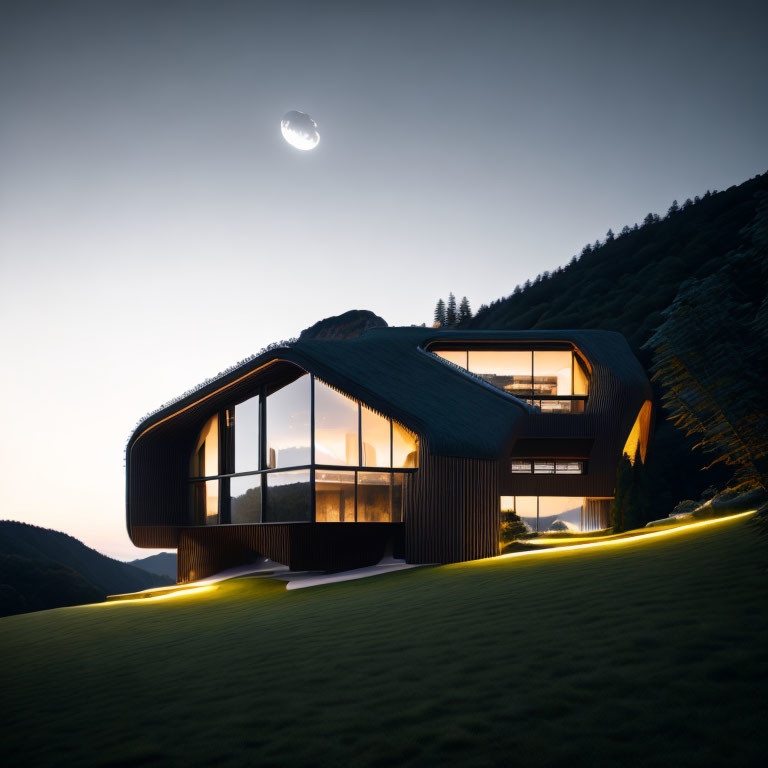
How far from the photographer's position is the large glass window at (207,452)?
24.6m

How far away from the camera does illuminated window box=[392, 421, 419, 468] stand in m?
19.4

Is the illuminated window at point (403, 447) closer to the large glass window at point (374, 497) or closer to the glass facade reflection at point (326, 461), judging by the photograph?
the glass facade reflection at point (326, 461)

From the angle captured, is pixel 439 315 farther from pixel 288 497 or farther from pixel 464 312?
pixel 288 497

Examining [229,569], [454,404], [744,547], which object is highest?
[454,404]

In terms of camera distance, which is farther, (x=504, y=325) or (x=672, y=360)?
(x=504, y=325)

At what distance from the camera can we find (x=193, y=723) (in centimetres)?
641

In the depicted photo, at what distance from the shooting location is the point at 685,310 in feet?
57.4

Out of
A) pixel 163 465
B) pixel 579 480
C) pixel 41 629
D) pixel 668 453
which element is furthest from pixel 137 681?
pixel 668 453

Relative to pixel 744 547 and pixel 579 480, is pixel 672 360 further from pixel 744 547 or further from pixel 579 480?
pixel 579 480

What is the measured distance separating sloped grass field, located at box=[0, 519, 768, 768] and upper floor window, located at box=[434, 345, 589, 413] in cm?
2042

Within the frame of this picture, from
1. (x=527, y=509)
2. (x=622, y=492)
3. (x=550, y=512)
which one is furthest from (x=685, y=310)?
(x=550, y=512)

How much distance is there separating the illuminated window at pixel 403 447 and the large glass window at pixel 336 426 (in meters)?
1.01

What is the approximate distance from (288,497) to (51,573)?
70.9m

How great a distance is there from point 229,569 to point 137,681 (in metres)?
17.3
